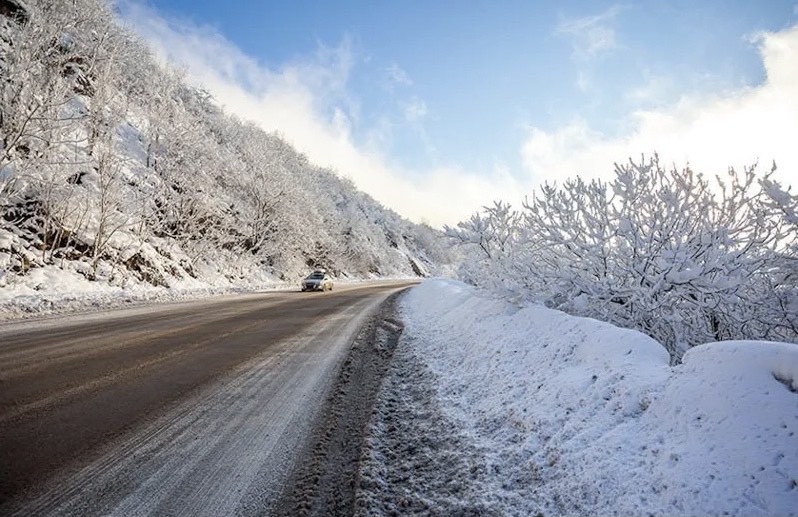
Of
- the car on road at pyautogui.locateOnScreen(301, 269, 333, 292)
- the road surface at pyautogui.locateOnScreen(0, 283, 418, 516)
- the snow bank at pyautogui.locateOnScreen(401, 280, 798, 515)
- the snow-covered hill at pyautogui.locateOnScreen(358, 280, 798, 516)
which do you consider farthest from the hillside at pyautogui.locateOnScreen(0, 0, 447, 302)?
the snow bank at pyautogui.locateOnScreen(401, 280, 798, 515)

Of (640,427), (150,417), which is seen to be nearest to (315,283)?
(150,417)

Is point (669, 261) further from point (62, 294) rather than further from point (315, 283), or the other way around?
point (315, 283)

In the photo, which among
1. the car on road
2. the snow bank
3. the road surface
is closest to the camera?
the snow bank

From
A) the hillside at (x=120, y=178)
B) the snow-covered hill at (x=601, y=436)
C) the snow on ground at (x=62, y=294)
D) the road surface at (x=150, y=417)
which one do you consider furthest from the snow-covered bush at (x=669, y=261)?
the hillside at (x=120, y=178)

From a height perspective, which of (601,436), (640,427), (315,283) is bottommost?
(315,283)

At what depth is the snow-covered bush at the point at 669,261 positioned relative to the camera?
5445 millimetres

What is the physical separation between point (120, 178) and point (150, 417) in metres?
21.9

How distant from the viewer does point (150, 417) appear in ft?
14.2

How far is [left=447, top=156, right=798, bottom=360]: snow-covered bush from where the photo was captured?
5.45 meters

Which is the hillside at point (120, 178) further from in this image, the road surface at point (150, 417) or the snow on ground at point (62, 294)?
the road surface at point (150, 417)

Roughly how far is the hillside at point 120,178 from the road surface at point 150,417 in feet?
34.7

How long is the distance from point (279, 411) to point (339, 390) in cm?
106

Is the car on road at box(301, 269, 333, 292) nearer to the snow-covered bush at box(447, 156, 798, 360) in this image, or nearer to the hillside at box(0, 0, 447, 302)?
the hillside at box(0, 0, 447, 302)

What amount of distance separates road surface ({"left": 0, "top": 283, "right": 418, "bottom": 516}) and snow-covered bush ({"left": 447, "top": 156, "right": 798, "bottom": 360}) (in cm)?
478
